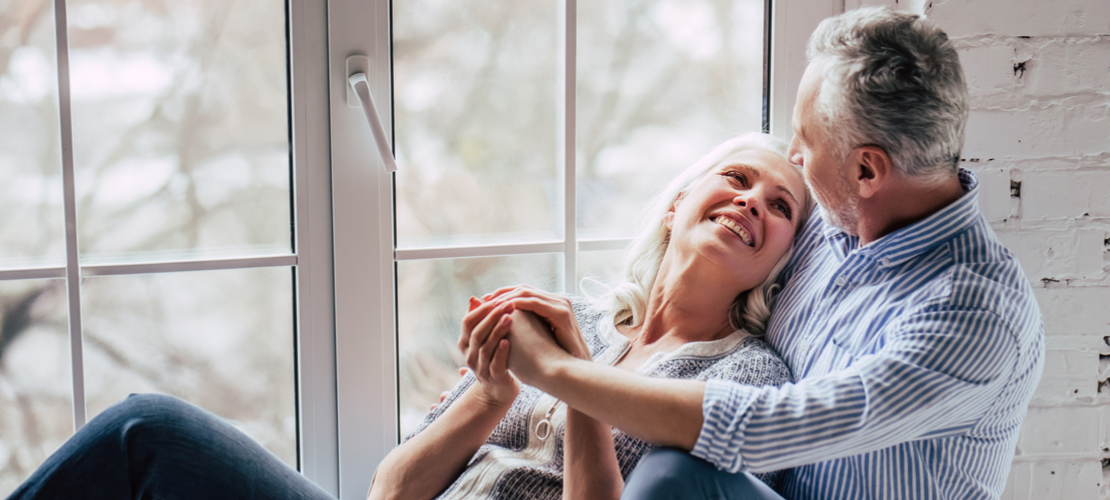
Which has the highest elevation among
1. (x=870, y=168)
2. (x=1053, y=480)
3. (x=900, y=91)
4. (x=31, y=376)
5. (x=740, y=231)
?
(x=900, y=91)

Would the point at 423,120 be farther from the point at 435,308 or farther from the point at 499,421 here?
the point at 499,421

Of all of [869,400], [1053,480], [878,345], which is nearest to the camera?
[869,400]

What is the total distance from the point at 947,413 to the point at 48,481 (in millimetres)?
1165

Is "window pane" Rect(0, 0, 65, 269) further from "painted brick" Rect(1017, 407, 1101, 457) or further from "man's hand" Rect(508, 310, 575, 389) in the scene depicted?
"painted brick" Rect(1017, 407, 1101, 457)

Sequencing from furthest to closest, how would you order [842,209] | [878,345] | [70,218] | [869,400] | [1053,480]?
1. [1053,480]
2. [70,218]
3. [842,209]
4. [878,345]
5. [869,400]

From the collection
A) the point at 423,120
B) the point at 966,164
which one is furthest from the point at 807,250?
the point at 423,120

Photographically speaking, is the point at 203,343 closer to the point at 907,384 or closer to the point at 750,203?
the point at 750,203

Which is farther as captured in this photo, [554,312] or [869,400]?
[554,312]

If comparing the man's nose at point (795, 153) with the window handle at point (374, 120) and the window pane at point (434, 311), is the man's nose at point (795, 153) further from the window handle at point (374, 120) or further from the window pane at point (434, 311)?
the window handle at point (374, 120)

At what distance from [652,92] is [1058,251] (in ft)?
2.70

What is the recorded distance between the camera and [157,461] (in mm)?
1021

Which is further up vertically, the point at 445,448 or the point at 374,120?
the point at 374,120

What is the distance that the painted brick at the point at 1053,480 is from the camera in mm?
1397

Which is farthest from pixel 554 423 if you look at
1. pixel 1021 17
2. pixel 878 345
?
pixel 1021 17
